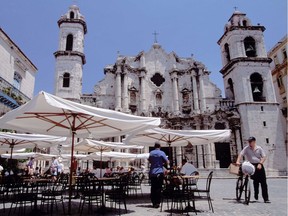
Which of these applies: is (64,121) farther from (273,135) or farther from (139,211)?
(273,135)

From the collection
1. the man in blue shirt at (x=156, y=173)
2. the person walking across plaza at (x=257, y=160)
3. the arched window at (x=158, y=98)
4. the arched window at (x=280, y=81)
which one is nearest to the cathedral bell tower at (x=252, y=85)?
the arched window at (x=280, y=81)

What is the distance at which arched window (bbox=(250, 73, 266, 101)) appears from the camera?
26.3 metres

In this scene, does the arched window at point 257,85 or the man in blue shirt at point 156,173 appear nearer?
the man in blue shirt at point 156,173

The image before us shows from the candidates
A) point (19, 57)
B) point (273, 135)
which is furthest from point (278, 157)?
point (19, 57)

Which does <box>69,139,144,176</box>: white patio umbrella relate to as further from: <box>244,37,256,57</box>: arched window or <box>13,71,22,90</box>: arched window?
<box>244,37,256,57</box>: arched window

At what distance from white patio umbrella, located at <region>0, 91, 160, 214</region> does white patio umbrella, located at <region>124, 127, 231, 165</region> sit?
4.63 feet

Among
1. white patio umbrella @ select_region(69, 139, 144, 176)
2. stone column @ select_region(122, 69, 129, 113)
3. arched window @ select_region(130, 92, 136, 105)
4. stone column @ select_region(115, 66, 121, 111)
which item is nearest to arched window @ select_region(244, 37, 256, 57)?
arched window @ select_region(130, 92, 136, 105)

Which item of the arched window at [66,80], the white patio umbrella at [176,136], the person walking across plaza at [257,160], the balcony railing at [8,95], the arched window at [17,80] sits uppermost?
the arched window at [66,80]

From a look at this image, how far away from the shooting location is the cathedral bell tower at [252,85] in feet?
78.7

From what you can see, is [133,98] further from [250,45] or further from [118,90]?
[250,45]

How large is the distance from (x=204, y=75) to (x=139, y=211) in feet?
83.9

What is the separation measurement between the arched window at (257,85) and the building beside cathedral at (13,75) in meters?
23.1

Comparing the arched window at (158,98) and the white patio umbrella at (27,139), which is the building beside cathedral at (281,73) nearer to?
the arched window at (158,98)

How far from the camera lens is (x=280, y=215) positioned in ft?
16.0
